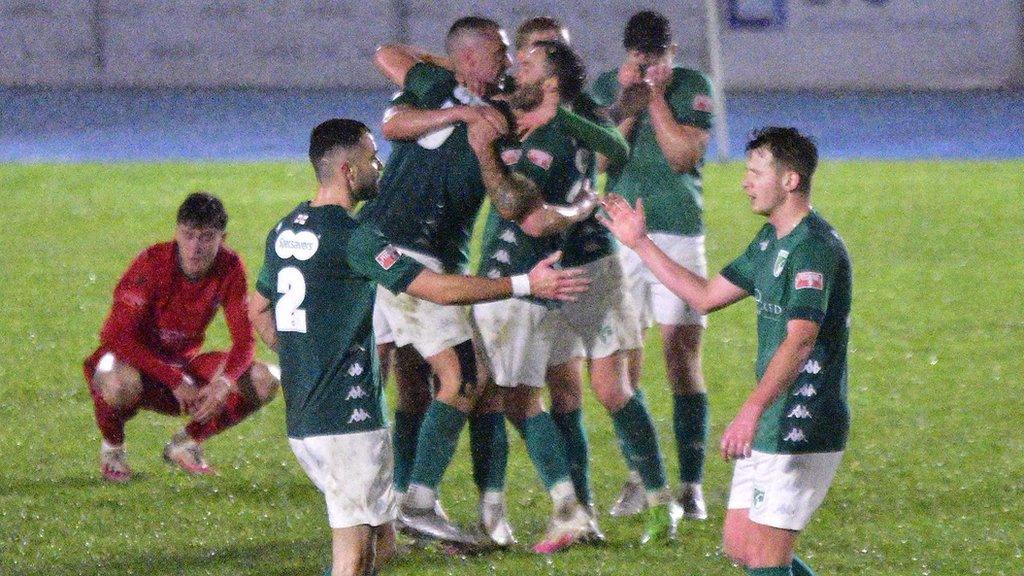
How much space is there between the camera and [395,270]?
4.63 metres

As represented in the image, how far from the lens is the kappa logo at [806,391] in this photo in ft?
15.0

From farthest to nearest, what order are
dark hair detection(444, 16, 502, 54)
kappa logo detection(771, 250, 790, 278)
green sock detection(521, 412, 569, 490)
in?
green sock detection(521, 412, 569, 490)
dark hair detection(444, 16, 502, 54)
kappa logo detection(771, 250, 790, 278)

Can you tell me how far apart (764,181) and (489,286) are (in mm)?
879

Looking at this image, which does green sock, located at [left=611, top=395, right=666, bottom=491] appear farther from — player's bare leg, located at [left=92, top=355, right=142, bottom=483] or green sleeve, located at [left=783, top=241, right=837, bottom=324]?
player's bare leg, located at [left=92, top=355, right=142, bottom=483]

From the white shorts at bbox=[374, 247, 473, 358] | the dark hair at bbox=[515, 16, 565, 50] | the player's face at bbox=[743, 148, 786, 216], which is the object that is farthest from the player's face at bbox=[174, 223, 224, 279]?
the player's face at bbox=[743, 148, 786, 216]

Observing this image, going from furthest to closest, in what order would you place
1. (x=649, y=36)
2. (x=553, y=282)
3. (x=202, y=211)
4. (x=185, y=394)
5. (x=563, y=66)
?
(x=185, y=394)
(x=202, y=211)
(x=649, y=36)
(x=563, y=66)
(x=553, y=282)

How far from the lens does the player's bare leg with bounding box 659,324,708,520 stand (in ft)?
21.4

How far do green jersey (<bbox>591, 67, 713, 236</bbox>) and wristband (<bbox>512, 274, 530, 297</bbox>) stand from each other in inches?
84.6

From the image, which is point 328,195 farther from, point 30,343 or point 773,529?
point 30,343

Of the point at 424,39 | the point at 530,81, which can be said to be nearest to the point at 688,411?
the point at 530,81

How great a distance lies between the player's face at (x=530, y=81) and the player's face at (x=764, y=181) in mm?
1328

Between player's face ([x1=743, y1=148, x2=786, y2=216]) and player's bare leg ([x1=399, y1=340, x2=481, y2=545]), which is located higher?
player's face ([x1=743, y1=148, x2=786, y2=216])

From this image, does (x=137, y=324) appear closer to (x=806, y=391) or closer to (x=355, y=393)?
(x=355, y=393)

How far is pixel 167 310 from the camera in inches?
283
